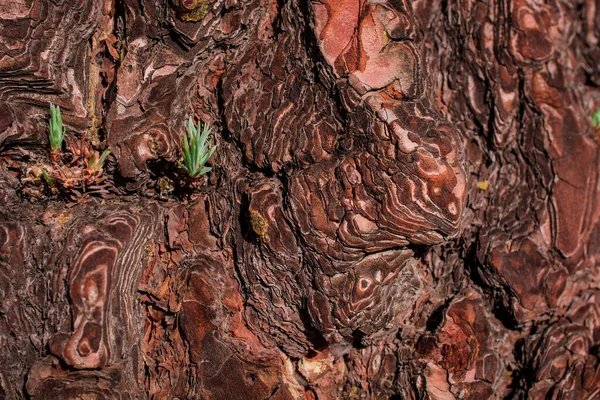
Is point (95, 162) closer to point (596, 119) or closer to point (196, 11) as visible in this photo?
point (196, 11)

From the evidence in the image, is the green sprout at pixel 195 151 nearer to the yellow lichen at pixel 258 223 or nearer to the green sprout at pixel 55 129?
the yellow lichen at pixel 258 223

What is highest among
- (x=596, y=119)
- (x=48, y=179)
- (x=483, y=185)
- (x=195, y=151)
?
(x=596, y=119)

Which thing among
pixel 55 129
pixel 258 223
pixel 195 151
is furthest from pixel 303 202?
pixel 55 129

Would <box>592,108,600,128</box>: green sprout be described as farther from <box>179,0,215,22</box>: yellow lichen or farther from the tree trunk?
<box>179,0,215,22</box>: yellow lichen

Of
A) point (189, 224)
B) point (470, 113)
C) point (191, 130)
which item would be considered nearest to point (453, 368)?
point (470, 113)

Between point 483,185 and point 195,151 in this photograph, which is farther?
point 483,185

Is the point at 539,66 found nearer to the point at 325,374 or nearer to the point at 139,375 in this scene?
the point at 325,374
